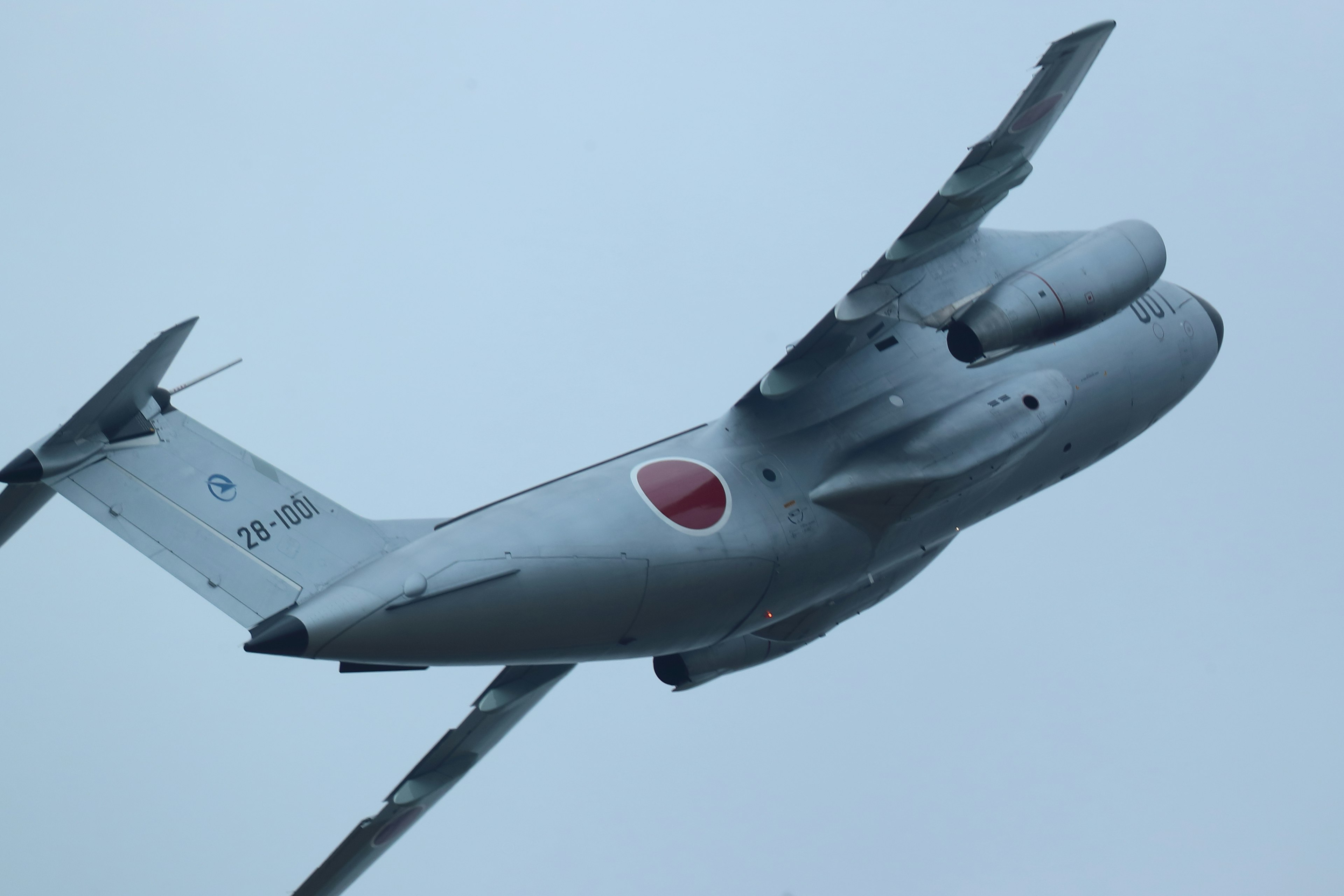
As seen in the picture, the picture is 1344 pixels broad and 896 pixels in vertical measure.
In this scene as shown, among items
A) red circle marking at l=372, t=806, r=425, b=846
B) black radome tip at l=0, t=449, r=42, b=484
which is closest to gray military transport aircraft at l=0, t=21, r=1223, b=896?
black radome tip at l=0, t=449, r=42, b=484

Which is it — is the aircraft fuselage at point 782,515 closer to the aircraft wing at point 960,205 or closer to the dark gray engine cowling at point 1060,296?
the aircraft wing at point 960,205

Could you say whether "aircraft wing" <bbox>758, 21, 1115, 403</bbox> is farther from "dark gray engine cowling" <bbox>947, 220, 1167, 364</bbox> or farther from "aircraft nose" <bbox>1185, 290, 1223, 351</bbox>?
"aircraft nose" <bbox>1185, 290, 1223, 351</bbox>

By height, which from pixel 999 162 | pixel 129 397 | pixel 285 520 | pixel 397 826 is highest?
pixel 999 162

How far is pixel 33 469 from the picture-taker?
35.4 feet

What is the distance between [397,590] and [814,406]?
3.64m

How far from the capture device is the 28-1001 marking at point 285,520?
11133 mm

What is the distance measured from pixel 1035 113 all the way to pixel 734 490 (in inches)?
130

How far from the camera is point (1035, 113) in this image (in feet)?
36.4

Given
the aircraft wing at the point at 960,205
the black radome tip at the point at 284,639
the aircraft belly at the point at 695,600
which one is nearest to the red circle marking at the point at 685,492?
the aircraft belly at the point at 695,600

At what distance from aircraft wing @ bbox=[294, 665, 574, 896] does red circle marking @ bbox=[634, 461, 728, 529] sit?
7.51 feet

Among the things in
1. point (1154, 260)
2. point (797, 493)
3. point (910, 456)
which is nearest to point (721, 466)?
point (797, 493)

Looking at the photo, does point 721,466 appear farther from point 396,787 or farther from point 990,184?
point 396,787

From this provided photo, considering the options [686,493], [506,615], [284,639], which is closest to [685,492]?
[686,493]

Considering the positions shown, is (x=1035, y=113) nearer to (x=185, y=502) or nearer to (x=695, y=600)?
(x=695, y=600)
